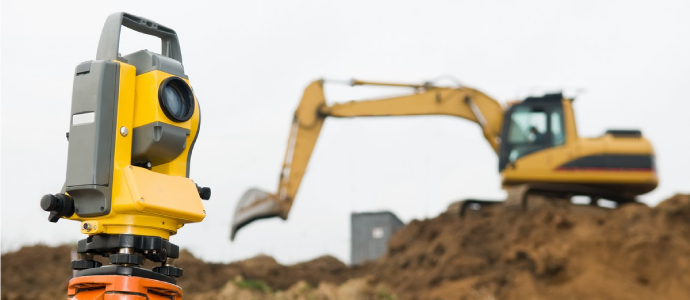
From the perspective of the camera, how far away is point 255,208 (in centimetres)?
1383

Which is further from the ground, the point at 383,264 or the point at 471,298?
the point at 383,264

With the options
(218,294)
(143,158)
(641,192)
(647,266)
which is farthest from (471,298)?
(143,158)

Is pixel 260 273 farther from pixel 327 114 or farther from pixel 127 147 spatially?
pixel 127 147

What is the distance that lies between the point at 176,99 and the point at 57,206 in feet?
1.77

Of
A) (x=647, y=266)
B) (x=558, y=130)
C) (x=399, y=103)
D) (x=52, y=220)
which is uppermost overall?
(x=399, y=103)

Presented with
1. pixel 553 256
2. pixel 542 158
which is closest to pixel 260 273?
pixel 553 256

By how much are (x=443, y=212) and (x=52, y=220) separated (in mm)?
12041

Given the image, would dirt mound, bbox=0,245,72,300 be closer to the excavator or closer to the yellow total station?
the excavator

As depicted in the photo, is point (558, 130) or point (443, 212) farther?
point (443, 212)

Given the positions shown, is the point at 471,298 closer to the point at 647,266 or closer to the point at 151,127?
the point at 647,266

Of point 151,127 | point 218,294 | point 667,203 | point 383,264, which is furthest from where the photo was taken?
point 383,264

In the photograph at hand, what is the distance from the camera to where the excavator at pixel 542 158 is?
13156mm

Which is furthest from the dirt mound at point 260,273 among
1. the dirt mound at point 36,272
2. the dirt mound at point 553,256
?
the dirt mound at point 36,272

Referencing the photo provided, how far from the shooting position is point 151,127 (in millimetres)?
2449
